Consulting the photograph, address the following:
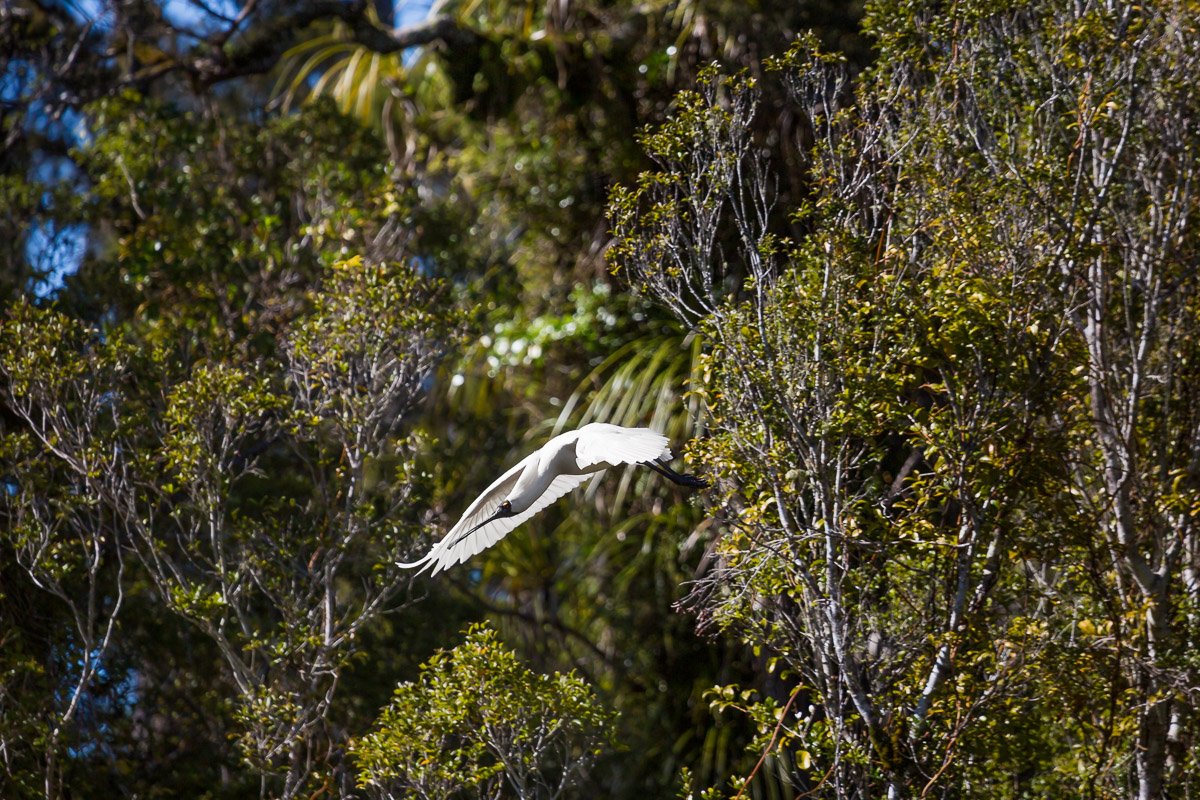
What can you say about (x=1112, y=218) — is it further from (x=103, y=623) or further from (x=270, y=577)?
(x=103, y=623)

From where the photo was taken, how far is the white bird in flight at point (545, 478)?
4254 mm

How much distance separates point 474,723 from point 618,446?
3.64 feet

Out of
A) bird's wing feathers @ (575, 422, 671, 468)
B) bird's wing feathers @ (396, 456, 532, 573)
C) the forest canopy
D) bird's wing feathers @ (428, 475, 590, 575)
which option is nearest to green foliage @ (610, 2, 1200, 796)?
the forest canopy

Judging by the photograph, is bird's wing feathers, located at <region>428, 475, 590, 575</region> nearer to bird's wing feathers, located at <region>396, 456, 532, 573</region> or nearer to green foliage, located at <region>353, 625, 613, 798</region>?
bird's wing feathers, located at <region>396, 456, 532, 573</region>

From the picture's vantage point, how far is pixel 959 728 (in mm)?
4297

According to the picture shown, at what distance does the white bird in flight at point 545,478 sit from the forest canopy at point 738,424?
29 centimetres

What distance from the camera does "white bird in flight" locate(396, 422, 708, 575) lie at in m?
4.25

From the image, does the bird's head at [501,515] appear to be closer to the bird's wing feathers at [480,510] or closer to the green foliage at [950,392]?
the bird's wing feathers at [480,510]

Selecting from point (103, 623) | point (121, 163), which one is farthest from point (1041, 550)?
point (121, 163)

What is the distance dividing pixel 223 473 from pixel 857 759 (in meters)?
2.69

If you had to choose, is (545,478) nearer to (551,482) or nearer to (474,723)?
(551,482)

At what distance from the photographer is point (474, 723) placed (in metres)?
4.61

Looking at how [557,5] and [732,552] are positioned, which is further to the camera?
[557,5]

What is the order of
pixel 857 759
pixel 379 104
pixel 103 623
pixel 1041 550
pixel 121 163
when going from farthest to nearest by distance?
pixel 379 104 < pixel 121 163 < pixel 103 623 < pixel 1041 550 < pixel 857 759
